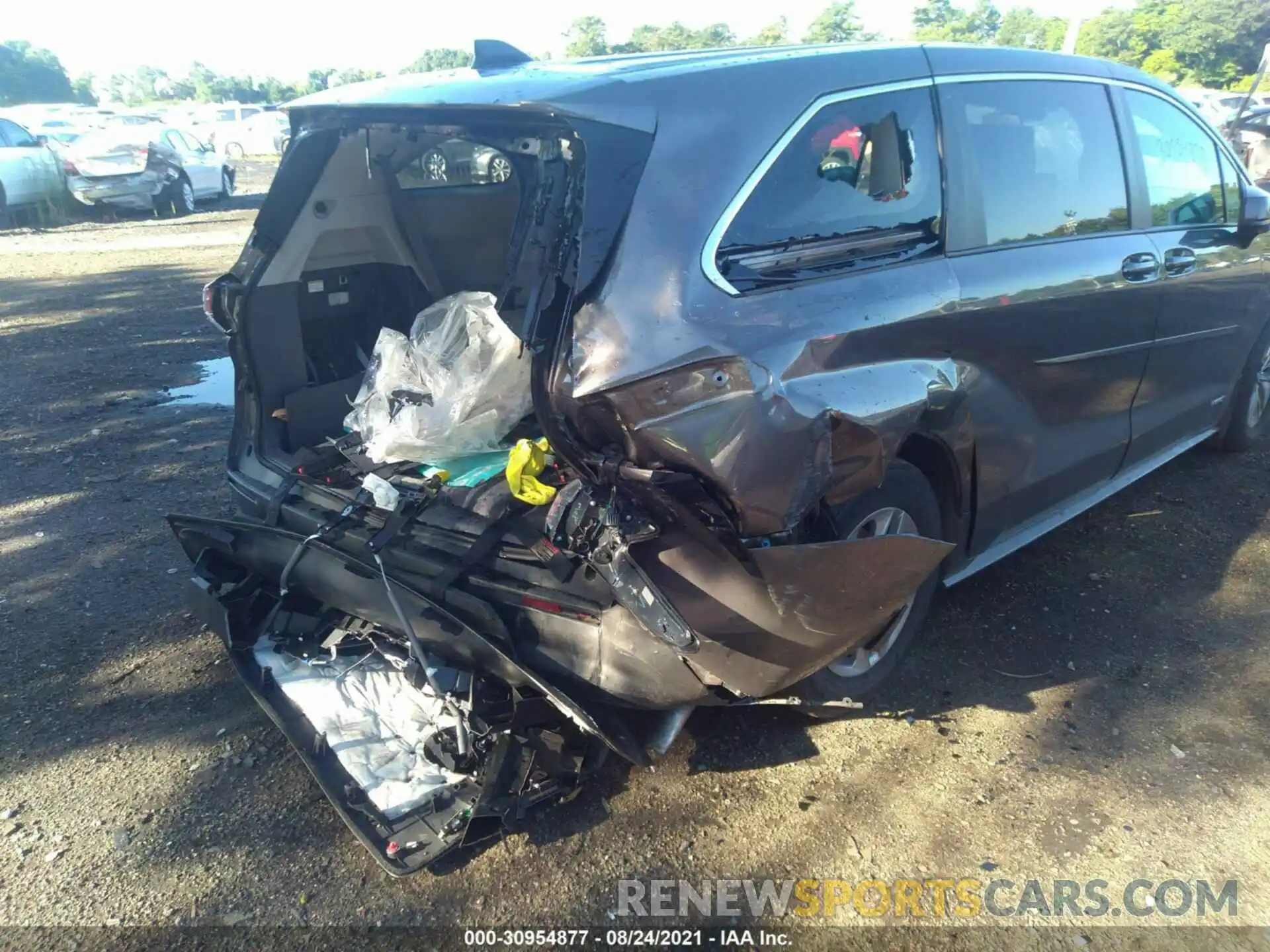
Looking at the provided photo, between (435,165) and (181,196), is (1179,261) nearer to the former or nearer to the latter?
(435,165)

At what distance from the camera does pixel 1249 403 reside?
16.3 ft

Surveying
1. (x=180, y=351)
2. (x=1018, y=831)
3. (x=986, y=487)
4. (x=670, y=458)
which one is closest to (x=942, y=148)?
(x=986, y=487)

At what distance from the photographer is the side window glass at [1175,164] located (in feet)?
12.5

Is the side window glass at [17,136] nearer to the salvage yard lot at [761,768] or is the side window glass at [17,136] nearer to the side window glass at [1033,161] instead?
the salvage yard lot at [761,768]

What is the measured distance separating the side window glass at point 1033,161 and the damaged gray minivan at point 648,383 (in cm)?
2

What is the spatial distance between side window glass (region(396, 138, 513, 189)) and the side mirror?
3.19 meters

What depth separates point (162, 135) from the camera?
651 inches

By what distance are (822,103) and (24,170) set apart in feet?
54.0

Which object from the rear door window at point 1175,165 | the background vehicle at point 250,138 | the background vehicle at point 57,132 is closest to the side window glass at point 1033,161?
the rear door window at point 1175,165

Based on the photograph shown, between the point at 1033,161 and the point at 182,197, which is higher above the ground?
the point at 1033,161

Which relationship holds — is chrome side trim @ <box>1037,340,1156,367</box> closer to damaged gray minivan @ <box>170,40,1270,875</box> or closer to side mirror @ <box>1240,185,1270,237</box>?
damaged gray minivan @ <box>170,40,1270,875</box>

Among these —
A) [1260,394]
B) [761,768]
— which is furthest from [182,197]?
[761,768]

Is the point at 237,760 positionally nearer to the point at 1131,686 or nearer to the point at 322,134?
the point at 322,134

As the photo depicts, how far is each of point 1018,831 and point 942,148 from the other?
6.67 ft
